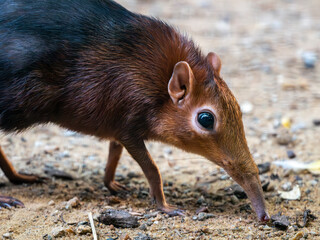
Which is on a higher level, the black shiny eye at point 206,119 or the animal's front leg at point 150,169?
the black shiny eye at point 206,119

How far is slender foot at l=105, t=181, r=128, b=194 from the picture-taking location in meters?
5.52

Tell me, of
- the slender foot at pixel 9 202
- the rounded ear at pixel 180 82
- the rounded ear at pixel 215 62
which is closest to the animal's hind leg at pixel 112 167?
the slender foot at pixel 9 202

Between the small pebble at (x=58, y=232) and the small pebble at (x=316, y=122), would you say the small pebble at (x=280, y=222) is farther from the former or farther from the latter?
the small pebble at (x=316, y=122)

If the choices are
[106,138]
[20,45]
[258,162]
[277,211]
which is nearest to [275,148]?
[258,162]

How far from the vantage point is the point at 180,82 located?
4668 millimetres

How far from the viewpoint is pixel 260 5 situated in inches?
522

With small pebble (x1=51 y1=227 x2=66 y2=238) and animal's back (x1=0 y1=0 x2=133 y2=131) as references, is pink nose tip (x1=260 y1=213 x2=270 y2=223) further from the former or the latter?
animal's back (x1=0 y1=0 x2=133 y2=131)

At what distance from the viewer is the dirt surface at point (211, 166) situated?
4520mm

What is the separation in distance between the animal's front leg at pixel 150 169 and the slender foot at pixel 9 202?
1219 millimetres

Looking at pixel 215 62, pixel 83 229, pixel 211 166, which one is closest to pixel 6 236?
pixel 83 229

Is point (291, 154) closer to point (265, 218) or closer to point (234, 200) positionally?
point (234, 200)

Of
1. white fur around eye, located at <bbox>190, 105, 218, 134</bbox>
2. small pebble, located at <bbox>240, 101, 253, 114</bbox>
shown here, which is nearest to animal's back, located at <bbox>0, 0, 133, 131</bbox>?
white fur around eye, located at <bbox>190, 105, 218, 134</bbox>

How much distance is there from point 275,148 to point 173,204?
2.11 m

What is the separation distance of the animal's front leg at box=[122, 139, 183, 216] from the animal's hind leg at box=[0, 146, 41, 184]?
55.2 inches
